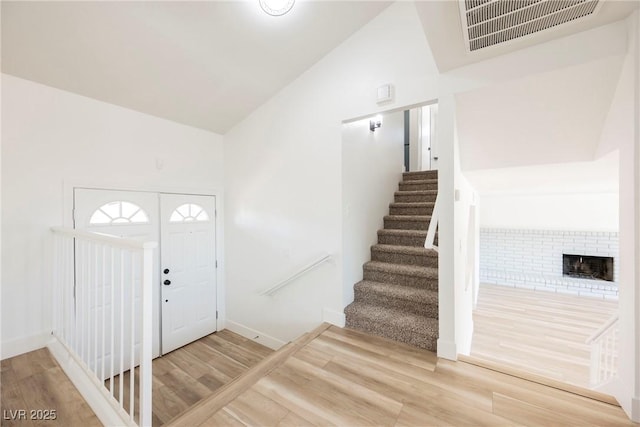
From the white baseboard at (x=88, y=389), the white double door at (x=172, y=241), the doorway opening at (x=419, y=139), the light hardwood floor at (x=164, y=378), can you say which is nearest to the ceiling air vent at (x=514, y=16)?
the white baseboard at (x=88, y=389)

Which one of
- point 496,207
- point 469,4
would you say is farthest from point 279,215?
point 496,207

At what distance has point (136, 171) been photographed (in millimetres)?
2920

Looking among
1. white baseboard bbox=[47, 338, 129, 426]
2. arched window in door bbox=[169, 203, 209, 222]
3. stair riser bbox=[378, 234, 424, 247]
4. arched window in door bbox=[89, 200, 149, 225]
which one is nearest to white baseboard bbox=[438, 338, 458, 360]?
stair riser bbox=[378, 234, 424, 247]

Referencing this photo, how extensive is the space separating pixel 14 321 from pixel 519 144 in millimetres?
4759

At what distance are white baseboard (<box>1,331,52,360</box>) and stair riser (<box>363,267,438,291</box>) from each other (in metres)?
3.22

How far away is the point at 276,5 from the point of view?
74.6 inches

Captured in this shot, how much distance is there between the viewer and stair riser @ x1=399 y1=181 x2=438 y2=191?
13.2 ft

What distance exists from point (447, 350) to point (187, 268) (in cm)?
317

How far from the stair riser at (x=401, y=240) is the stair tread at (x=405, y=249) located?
0.11 meters

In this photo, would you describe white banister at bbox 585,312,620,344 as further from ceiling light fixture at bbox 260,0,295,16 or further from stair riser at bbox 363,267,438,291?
ceiling light fixture at bbox 260,0,295,16

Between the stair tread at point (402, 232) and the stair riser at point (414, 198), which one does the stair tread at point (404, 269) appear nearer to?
the stair tread at point (402, 232)

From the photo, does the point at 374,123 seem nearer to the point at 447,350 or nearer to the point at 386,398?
the point at 447,350

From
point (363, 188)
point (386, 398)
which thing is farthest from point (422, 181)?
point (386, 398)

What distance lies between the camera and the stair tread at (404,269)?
2658 millimetres
